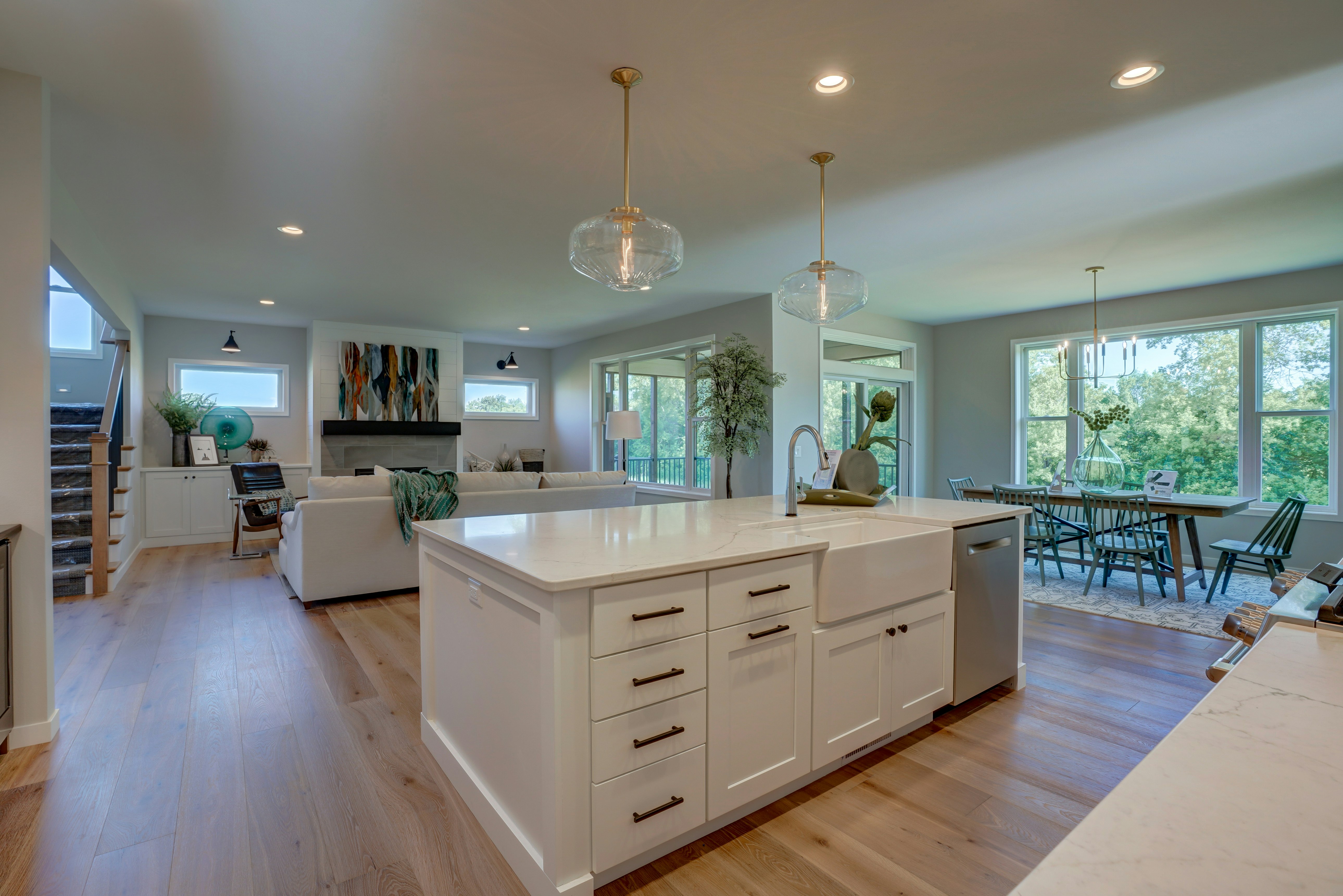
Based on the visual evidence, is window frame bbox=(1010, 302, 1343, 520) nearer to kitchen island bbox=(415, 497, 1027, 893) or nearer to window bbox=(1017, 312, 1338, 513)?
window bbox=(1017, 312, 1338, 513)

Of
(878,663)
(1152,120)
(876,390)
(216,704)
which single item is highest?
(1152,120)

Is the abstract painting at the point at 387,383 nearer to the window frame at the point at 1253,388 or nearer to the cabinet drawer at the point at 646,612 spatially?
the cabinet drawer at the point at 646,612

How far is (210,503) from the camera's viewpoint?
7.01 m

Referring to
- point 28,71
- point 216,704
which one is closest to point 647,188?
point 28,71

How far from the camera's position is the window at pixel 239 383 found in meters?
7.42

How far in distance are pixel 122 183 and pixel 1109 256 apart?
6470 mm

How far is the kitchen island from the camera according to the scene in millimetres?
1548

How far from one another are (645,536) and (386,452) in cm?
Result: 696

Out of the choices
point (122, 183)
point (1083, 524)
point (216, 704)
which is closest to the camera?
point (216, 704)

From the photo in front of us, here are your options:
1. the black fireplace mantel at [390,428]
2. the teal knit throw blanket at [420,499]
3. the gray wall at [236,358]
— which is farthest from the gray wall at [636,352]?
the teal knit throw blanket at [420,499]

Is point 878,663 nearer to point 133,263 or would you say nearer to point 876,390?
point 876,390

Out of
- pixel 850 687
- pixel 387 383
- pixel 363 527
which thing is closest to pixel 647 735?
pixel 850 687

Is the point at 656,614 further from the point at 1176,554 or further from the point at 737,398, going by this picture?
the point at 1176,554

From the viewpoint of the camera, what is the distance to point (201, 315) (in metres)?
7.23
